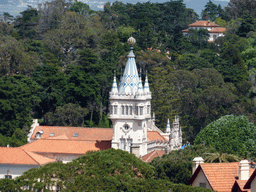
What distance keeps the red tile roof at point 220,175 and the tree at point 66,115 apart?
5068 cm

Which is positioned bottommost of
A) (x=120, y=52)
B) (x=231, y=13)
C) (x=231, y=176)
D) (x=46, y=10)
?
(x=231, y=176)

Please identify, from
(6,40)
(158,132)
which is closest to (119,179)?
(158,132)

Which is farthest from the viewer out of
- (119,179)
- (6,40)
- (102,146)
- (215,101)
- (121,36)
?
(121,36)

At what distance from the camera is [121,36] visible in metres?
124

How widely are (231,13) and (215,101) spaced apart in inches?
3153

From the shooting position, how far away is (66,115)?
92500mm

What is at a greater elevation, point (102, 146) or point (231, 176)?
point (102, 146)

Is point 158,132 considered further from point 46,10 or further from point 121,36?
point 46,10

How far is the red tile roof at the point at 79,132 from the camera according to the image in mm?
78750

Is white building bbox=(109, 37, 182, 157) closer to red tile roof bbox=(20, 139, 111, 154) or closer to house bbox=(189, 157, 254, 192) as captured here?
red tile roof bbox=(20, 139, 111, 154)

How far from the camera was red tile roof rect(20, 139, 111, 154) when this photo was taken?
239ft

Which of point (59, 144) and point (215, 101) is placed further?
point (215, 101)

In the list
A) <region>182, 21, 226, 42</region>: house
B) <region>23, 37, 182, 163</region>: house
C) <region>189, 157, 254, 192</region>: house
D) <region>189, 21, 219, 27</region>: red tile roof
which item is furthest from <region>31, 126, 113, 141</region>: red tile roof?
<region>189, 21, 219, 27</region>: red tile roof

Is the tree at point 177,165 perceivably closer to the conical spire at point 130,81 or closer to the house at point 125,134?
the house at point 125,134
